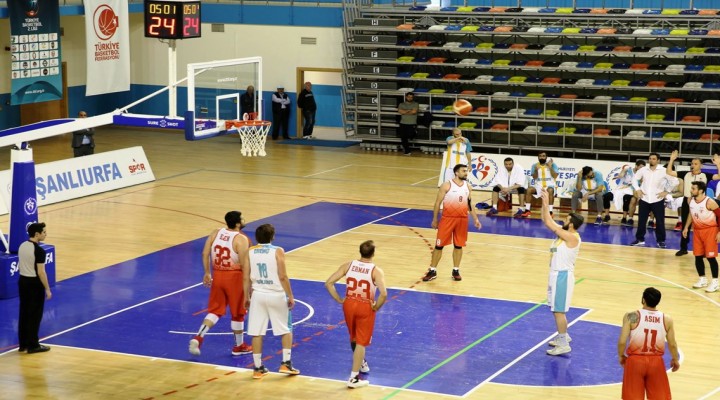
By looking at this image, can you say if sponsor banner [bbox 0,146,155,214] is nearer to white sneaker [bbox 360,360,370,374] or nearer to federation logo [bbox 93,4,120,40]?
federation logo [bbox 93,4,120,40]

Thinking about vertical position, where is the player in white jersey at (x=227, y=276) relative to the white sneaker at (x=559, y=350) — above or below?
above

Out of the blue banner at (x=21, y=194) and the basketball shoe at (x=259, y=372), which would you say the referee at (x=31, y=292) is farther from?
the basketball shoe at (x=259, y=372)

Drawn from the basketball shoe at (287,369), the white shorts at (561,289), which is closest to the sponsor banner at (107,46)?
the basketball shoe at (287,369)

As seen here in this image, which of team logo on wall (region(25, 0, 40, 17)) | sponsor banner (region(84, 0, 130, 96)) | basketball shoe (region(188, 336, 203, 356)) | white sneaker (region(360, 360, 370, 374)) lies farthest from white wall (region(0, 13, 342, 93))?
white sneaker (region(360, 360, 370, 374))

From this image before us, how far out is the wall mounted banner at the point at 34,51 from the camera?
28.1 metres

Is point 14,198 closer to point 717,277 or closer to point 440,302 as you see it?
point 440,302

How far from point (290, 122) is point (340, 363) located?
22059 mm

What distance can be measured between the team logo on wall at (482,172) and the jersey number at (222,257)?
12581mm

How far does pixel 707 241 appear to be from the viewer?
54.1 ft

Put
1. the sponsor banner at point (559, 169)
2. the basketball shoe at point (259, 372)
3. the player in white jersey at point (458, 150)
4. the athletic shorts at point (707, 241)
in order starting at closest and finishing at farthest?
→ the basketball shoe at point (259, 372) < the athletic shorts at point (707, 241) < the player in white jersey at point (458, 150) < the sponsor banner at point (559, 169)

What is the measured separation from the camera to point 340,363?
13078 millimetres

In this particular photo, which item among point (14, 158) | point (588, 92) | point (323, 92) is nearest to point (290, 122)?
point (323, 92)

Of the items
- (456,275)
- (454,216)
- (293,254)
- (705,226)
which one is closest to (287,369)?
(454,216)

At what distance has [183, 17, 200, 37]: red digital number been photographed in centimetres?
1838
